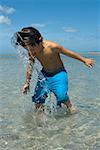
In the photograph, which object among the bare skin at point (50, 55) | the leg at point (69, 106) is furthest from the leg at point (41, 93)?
the leg at point (69, 106)

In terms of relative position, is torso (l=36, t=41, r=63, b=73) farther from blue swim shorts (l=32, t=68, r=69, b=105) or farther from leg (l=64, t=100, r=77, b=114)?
leg (l=64, t=100, r=77, b=114)

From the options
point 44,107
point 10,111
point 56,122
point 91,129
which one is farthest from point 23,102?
point 91,129

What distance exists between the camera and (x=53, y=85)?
634 centimetres

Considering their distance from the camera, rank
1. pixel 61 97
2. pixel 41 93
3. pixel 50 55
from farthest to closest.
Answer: pixel 41 93 → pixel 61 97 → pixel 50 55

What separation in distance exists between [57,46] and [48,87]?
0.79 meters

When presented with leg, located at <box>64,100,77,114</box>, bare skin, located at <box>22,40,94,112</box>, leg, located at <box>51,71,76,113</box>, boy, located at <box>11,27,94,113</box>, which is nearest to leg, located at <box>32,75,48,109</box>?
boy, located at <box>11,27,94,113</box>

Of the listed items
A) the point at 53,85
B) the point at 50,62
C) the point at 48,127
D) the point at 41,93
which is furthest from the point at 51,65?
the point at 48,127

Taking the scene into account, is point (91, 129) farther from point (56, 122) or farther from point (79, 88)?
point (79, 88)

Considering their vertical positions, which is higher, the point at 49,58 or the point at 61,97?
the point at 49,58

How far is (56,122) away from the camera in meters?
6.08

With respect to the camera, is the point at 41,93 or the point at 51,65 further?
the point at 41,93

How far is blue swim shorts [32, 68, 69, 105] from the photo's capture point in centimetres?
630

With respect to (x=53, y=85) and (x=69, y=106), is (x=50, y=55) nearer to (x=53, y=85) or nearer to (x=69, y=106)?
(x=53, y=85)

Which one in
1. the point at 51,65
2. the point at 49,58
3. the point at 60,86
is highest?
the point at 49,58
